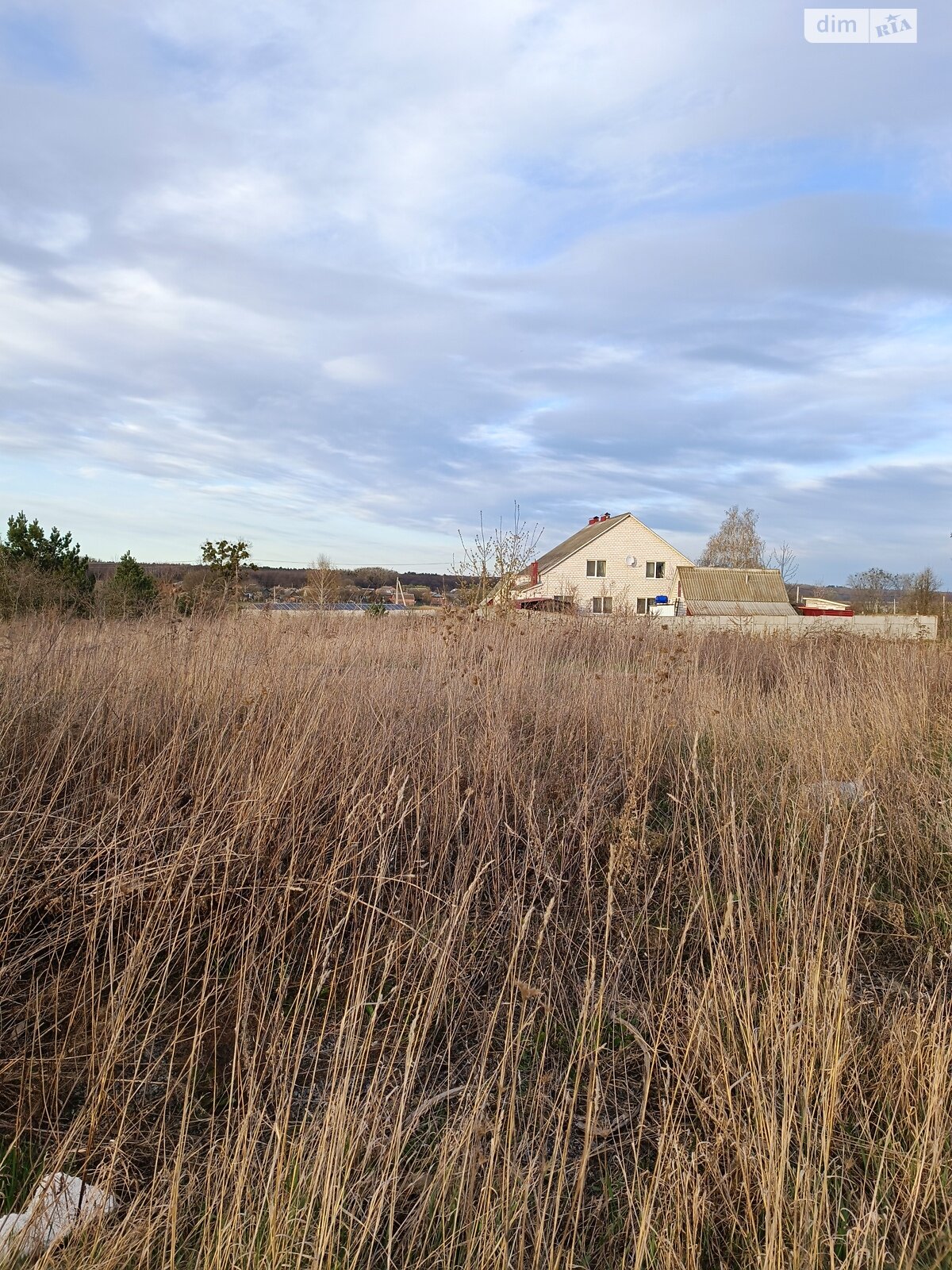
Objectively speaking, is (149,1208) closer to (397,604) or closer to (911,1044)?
(911,1044)

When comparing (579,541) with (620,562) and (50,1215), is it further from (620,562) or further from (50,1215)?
(50,1215)

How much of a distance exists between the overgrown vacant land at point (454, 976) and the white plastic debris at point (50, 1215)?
0.06m

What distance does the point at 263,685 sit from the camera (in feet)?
14.6

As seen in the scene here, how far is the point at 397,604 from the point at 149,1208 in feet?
28.5

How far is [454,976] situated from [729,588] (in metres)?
38.8

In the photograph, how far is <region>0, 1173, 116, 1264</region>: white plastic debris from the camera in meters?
1.74

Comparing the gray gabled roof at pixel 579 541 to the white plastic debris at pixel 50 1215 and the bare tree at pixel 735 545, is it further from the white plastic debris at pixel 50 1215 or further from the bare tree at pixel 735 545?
the white plastic debris at pixel 50 1215

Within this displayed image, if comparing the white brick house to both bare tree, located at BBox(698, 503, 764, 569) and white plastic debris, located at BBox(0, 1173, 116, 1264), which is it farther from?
white plastic debris, located at BBox(0, 1173, 116, 1264)

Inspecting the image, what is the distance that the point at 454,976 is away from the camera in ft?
9.67

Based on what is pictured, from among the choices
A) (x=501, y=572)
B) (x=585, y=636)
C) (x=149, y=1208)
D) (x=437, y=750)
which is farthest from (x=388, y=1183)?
(x=501, y=572)

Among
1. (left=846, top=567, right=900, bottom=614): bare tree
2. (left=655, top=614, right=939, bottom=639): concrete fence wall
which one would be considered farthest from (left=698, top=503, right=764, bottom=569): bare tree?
(left=655, top=614, right=939, bottom=639): concrete fence wall

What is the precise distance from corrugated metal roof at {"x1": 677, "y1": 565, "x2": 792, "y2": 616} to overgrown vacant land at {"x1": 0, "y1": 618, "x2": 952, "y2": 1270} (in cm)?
3318

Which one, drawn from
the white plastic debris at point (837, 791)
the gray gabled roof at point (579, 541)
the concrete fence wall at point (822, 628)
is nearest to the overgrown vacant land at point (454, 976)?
the white plastic debris at point (837, 791)

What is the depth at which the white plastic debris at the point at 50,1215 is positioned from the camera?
5.71 ft
